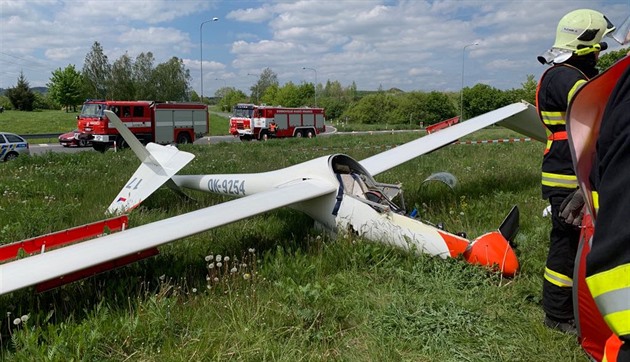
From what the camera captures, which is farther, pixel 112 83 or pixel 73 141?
pixel 112 83

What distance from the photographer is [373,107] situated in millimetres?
70625

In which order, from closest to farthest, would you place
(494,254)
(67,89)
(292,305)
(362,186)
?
(292,305)
(494,254)
(362,186)
(67,89)

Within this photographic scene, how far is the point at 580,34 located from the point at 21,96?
77594mm

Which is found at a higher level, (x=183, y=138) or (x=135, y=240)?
(x=183, y=138)

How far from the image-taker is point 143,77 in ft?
196

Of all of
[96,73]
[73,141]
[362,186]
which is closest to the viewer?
[362,186]

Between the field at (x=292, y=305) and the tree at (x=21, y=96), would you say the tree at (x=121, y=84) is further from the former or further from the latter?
the field at (x=292, y=305)

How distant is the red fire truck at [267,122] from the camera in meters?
34.5

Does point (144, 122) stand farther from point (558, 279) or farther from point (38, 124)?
point (558, 279)

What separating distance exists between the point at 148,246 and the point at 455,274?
9.17ft

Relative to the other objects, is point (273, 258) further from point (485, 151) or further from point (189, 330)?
point (485, 151)

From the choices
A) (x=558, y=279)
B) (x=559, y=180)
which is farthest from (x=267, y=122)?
(x=558, y=279)

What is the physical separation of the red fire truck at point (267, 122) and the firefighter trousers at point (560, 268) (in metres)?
31.7

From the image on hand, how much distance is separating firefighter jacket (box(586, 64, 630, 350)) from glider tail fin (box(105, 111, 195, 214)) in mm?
6965
